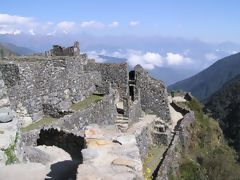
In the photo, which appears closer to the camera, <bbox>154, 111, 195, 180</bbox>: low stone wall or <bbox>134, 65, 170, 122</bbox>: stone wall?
<bbox>154, 111, 195, 180</bbox>: low stone wall

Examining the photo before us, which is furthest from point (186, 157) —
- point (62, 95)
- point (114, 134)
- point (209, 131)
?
point (114, 134)

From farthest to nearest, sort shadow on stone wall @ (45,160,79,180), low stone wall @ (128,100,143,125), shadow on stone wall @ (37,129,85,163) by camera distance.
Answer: low stone wall @ (128,100,143,125), shadow on stone wall @ (37,129,85,163), shadow on stone wall @ (45,160,79,180)

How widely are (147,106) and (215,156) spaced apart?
21.7 ft

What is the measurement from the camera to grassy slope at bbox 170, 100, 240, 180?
88.7 ft

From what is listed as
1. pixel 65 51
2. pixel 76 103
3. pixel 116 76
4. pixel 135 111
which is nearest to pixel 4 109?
pixel 76 103

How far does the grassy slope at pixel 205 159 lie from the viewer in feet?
88.7

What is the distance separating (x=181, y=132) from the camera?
1229 inches

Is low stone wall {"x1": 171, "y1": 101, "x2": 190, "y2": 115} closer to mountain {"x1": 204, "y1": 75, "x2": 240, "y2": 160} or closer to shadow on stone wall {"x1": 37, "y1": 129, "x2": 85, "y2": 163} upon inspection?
shadow on stone wall {"x1": 37, "y1": 129, "x2": 85, "y2": 163}

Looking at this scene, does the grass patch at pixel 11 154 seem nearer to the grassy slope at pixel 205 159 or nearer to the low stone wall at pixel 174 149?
the low stone wall at pixel 174 149

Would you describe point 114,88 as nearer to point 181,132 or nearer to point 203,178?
point 181,132

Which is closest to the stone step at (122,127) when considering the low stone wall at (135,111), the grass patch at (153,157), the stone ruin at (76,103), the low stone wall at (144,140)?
the stone ruin at (76,103)

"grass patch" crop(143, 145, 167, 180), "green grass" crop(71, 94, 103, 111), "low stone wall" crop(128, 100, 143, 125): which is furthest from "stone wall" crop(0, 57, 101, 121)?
"grass patch" crop(143, 145, 167, 180)

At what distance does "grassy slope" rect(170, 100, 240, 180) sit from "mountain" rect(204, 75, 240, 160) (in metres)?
29.6

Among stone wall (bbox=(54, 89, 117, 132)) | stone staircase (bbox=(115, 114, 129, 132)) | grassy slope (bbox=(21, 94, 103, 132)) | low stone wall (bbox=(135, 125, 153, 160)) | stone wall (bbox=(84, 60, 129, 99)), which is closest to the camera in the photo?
stone wall (bbox=(54, 89, 117, 132))
